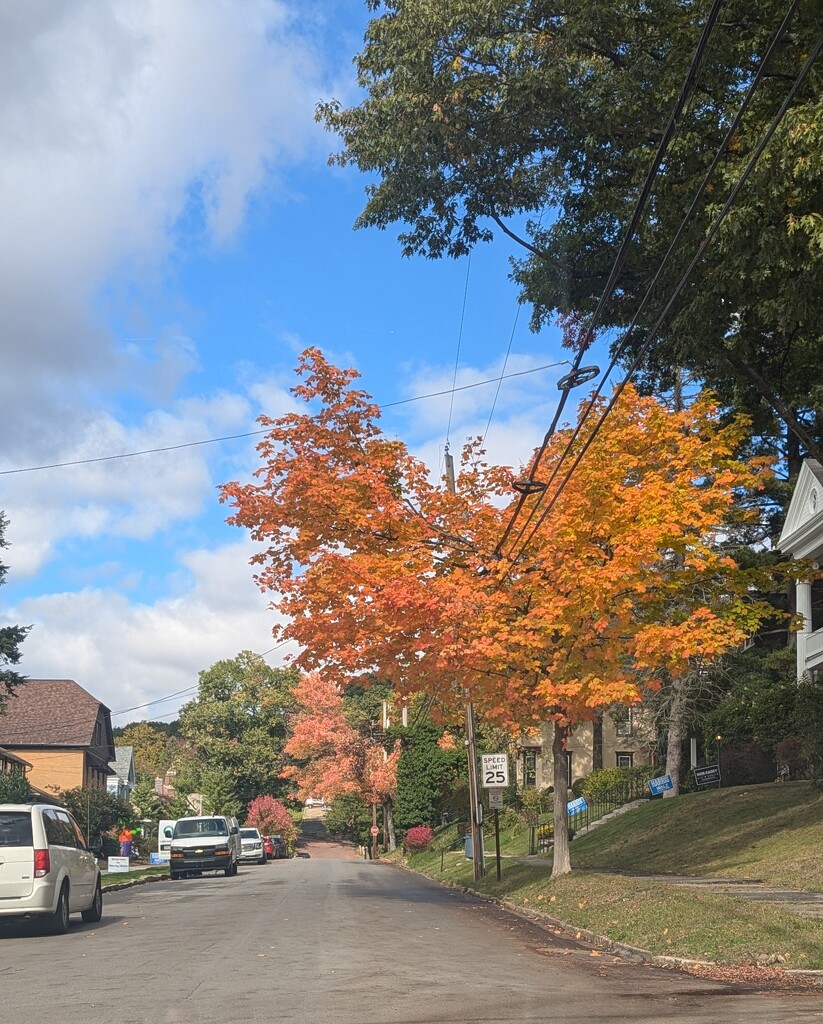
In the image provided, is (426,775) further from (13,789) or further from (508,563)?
(508,563)

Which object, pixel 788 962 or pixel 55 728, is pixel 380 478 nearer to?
pixel 788 962

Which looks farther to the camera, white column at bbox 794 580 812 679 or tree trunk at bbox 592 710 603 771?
tree trunk at bbox 592 710 603 771

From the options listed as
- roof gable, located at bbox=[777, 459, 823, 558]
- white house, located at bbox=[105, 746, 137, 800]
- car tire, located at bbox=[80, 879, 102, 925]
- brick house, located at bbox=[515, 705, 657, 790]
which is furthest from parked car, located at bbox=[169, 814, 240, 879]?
white house, located at bbox=[105, 746, 137, 800]

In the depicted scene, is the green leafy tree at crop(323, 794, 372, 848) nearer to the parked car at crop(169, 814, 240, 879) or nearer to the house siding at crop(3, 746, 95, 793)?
the house siding at crop(3, 746, 95, 793)

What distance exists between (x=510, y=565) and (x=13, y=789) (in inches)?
1042

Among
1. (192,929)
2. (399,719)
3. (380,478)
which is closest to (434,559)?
(380,478)

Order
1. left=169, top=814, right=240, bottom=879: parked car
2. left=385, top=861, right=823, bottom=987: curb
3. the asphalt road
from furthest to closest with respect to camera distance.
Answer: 1. left=169, top=814, right=240, bottom=879: parked car
2. left=385, top=861, right=823, bottom=987: curb
3. the asphalt road

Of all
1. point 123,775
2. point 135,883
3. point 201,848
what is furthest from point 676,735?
point 123,775

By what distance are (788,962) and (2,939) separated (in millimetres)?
10729

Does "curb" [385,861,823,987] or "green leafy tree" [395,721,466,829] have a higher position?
"curb" [385,861,823,987]

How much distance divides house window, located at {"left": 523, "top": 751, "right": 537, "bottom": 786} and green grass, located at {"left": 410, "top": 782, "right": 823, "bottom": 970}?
19.9 m

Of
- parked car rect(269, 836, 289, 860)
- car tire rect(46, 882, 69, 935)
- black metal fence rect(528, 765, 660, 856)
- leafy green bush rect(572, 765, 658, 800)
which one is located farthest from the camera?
parked car rect(269, 836, 289, 860)

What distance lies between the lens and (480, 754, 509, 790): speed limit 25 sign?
1072 inches

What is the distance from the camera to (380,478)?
22.4 m
